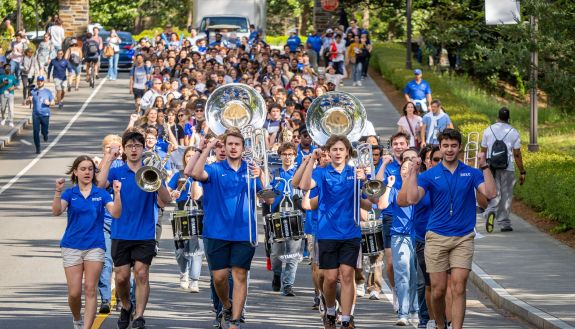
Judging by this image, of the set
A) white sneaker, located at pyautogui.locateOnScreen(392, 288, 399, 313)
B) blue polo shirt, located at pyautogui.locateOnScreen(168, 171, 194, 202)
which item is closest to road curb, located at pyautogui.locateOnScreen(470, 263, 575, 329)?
white sneaker, located at pyautogui.locateOnScreen(392, 288, 399, 313)

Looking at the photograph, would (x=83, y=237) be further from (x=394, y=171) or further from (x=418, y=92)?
(x=418, y=92)


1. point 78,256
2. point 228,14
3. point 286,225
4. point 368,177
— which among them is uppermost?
point 228,14

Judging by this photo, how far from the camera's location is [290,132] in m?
20.9

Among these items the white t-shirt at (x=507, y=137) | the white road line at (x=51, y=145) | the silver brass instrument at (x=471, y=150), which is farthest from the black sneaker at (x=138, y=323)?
the white road line at (x=51, y=145)

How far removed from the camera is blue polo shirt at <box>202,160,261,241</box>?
12.5 meters

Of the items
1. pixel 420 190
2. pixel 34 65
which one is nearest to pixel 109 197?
pixel 420 190

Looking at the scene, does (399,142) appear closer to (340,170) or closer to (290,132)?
(340,170)

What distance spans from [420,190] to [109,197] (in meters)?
2.84

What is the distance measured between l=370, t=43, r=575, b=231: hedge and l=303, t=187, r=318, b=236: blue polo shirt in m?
6.05

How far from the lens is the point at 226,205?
12516 millimetres

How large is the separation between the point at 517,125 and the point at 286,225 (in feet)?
67.3

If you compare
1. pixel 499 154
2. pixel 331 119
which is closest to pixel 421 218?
pixel 331 119

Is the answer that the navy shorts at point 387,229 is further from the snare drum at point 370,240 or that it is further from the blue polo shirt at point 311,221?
the snare drum at point 370,240

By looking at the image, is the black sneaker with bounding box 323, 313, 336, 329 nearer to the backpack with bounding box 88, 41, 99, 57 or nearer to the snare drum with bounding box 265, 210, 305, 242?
the snare drum with bounding box 265, 210, 305, 242
